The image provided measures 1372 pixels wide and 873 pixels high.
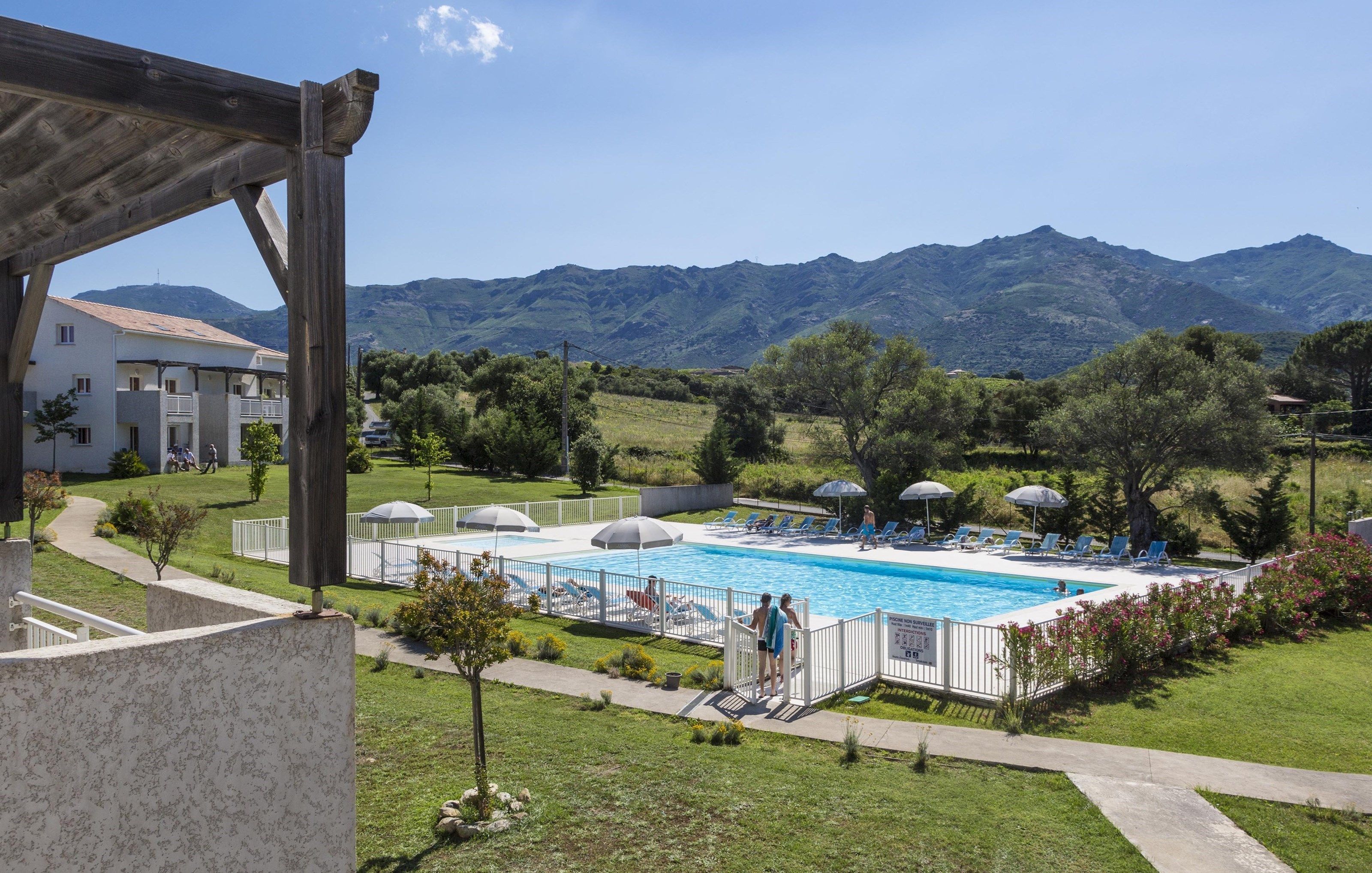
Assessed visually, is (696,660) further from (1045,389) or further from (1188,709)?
(1045,389)

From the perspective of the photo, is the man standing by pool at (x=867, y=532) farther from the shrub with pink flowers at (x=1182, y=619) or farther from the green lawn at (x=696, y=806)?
the green lawn at (x=696, y=806)

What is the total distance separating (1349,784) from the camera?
796 cm

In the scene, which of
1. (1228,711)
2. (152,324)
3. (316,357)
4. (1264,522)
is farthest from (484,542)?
(316,357)

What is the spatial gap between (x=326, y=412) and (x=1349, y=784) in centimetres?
970

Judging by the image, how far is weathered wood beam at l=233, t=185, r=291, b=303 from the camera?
145 inches

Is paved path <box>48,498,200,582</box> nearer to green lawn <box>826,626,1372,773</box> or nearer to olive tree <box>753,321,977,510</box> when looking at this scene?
green lawn <box>826,626,1372,773</box>

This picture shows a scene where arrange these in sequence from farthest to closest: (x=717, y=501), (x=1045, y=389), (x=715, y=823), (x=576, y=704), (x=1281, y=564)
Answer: (x=1045, y=389) → (x=717, y=501) → (x=1281, y=564) → (x=576, y=704) → (x=715, y=823)

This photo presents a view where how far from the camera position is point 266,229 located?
147 inches

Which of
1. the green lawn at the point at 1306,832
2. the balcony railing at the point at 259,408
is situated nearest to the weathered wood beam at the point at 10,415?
the green lawn at the point at 1306,832

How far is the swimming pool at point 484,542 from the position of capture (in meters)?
25.2

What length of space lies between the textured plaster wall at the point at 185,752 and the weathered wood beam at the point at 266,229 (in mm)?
1519

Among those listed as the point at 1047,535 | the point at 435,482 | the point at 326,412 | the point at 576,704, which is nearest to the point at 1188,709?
the point at 576,704

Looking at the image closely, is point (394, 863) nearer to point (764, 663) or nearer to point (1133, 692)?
point (764, 663)

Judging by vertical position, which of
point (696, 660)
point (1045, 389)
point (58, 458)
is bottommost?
point (696, 660)
